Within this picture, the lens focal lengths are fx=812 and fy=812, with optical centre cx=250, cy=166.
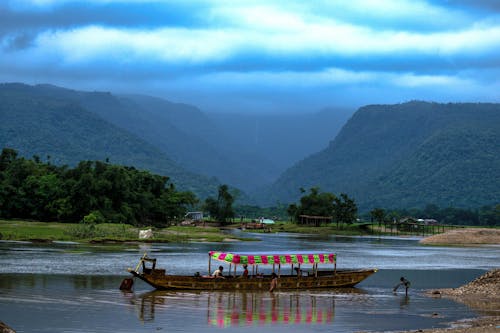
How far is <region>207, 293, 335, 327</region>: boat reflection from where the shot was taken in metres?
41.2

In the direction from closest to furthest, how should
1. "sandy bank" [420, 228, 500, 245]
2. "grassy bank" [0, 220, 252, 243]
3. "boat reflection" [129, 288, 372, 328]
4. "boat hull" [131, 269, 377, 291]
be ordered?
"boat reflection" [129, 288, 372, 328] → "boat hull" [131, 269, 377, 291] → "grassy bank" [0, 220, 252, 243] → "sandy bank" [420, 228, 500, 245]

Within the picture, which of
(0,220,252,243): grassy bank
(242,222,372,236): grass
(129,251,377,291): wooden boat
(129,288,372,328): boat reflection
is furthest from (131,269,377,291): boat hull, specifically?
(242,222,372,236): grass

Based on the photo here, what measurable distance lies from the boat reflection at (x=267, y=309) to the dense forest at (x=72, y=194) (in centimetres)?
7241

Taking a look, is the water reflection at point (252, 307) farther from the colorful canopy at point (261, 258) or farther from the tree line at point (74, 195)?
the tree line at point (74, 195)

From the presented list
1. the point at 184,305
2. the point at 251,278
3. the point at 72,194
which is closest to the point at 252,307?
the point at 184,305

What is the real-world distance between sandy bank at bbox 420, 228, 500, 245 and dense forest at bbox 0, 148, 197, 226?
50.4 meters

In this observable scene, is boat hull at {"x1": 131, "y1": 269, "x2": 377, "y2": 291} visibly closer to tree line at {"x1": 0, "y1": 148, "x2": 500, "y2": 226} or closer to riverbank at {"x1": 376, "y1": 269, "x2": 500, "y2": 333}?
riverbank at {"x1": 376, "y1": 269, "x2": 500, "y2": 333}

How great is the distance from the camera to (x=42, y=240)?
310 feet

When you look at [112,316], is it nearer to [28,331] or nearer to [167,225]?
[28,331]

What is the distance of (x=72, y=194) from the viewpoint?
12900 cm

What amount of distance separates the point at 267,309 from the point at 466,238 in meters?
110

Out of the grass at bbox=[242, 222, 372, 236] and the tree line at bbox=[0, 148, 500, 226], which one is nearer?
the tree line at bbox=[0, 148, 500, 226]

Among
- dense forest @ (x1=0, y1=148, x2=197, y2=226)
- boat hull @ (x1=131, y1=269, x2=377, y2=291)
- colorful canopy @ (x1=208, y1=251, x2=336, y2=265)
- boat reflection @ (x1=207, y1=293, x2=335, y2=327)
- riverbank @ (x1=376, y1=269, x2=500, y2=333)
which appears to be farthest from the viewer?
dense forest @ (x1=0, y1=148, x2=197, y2=226)

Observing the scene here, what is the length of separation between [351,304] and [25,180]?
9591 centimetres
